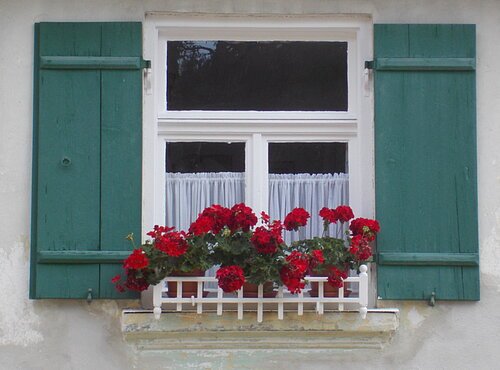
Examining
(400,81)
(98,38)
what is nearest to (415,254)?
(400,81)

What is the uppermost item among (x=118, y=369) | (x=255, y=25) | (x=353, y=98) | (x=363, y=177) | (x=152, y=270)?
(x=255, y=25)

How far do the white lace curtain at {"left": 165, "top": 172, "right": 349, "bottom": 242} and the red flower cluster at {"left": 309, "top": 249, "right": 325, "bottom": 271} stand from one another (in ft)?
1.83

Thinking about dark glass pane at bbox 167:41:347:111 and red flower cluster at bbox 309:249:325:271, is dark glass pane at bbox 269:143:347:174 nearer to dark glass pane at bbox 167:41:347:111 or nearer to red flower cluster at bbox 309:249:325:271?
dark glass pane at bbox 167:41:347:111

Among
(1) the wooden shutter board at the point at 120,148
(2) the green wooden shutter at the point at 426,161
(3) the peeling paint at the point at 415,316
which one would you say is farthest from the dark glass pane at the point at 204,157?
(3) the peeling paint at the point at 415,316

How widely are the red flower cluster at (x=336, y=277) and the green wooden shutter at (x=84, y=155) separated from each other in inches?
39.6

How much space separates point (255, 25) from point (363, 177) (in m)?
0.99

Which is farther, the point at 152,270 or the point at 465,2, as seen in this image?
the point at 465,2

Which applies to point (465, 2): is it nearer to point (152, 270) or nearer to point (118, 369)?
point (152, 270)

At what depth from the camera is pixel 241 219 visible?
4.76 meters

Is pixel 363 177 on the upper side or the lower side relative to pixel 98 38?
lower

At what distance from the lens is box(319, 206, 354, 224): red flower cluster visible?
486cm

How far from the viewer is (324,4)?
5164mm

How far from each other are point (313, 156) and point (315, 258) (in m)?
0.79

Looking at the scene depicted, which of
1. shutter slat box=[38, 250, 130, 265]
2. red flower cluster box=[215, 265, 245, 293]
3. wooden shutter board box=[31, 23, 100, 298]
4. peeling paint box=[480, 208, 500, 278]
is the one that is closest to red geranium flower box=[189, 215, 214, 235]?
red flower cluster box=[215, 265, 245, 293]
